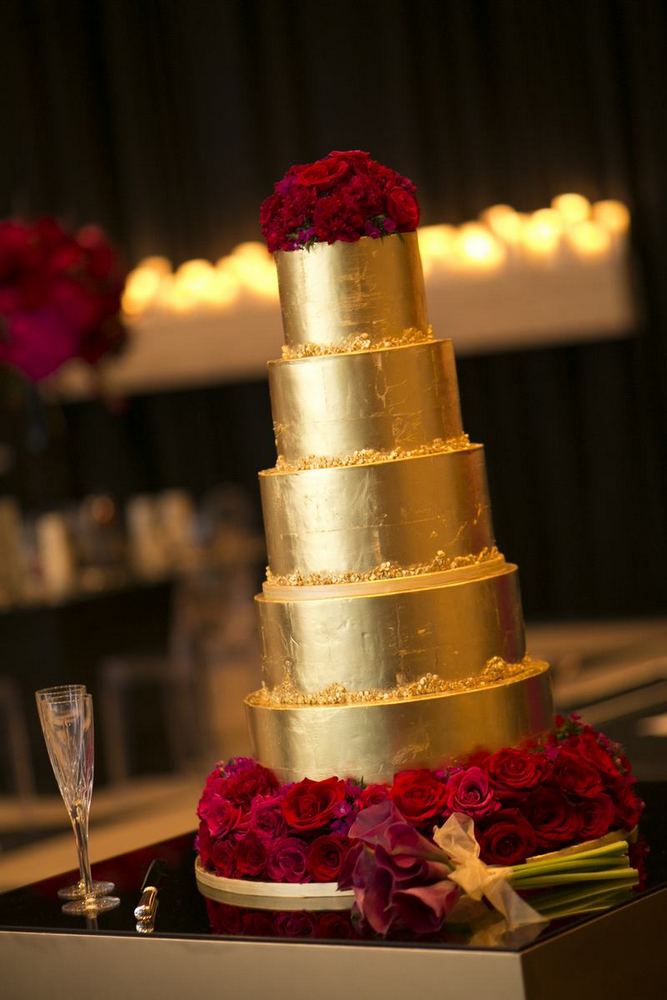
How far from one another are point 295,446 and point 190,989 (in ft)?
2.38

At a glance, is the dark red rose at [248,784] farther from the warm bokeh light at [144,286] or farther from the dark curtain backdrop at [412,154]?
the warm bokeh light at [144,286]

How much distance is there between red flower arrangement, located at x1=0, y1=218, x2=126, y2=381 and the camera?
17.0ft

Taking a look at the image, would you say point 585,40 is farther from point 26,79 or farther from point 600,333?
point 26,79

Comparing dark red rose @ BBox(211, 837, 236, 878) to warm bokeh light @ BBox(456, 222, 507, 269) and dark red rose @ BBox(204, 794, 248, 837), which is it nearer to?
dark red rose @ BBox(204, 794, 248, 837)

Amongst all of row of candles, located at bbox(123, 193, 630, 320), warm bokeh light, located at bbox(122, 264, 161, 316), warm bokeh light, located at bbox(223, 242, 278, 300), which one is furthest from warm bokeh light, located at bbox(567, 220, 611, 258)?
warm bokeh light, located at bbox(122, 264, 161, 316)

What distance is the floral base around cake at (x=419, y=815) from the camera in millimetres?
2096

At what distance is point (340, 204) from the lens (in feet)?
7.47

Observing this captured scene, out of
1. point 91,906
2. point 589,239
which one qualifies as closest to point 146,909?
point 91,906

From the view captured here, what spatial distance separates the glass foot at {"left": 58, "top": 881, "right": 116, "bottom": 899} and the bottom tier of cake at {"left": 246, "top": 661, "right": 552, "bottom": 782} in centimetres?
30

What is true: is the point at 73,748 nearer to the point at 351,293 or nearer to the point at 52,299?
the point at 351,293

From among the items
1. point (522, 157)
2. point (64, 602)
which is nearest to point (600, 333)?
point (522, 157)

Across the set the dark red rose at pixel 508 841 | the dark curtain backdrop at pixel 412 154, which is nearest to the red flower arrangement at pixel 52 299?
the dark curtain backdrop at pixel 412 154

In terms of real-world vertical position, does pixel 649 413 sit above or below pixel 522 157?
below

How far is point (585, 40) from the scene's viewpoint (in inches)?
278
